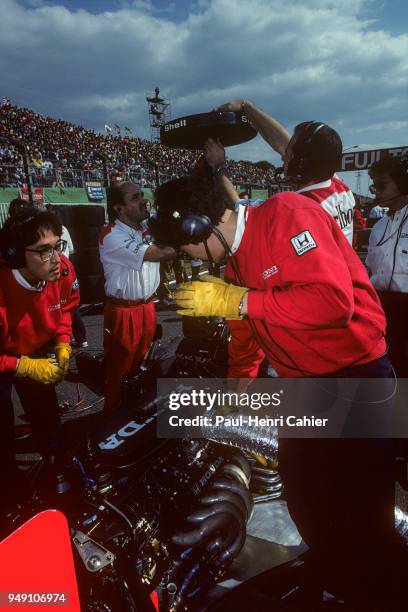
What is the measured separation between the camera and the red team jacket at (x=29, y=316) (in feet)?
7.10

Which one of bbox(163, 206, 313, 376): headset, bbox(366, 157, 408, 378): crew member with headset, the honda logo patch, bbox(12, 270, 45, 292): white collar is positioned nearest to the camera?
the honda logo patch

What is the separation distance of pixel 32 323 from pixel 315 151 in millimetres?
1796

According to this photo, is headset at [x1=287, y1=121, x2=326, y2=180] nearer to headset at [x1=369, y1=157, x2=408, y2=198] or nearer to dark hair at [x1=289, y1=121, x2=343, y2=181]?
dark hair at [x1=289, y1=121, x2=343, y2=181]

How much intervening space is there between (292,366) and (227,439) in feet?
1.69

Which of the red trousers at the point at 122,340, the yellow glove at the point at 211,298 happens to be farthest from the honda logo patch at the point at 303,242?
the red trousers at the point at 122,340

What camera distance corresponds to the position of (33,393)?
2408 mm

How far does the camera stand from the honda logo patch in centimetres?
134

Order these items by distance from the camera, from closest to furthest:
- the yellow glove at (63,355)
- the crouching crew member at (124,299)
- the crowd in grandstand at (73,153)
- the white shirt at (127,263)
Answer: the yellow glove at (63,355) → the white shirt at (127,263) → the crouching crew member at (124,299) → the crowd in grandstand at (73,153)

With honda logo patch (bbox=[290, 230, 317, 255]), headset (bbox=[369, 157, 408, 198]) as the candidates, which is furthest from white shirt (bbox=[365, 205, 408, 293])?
honda logo patch (bbox=[290, 230, 317, 255])

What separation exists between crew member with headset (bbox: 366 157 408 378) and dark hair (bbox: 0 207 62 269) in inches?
107

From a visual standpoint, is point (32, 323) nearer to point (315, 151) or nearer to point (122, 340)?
point (122, 340)

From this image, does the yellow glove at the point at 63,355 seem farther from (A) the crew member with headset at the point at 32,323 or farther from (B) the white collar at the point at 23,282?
(B) the white collar at the point at 23,282

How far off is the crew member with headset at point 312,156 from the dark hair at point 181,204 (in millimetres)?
619

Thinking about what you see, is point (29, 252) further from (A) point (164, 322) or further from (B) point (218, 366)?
(A) point (164, 322)
